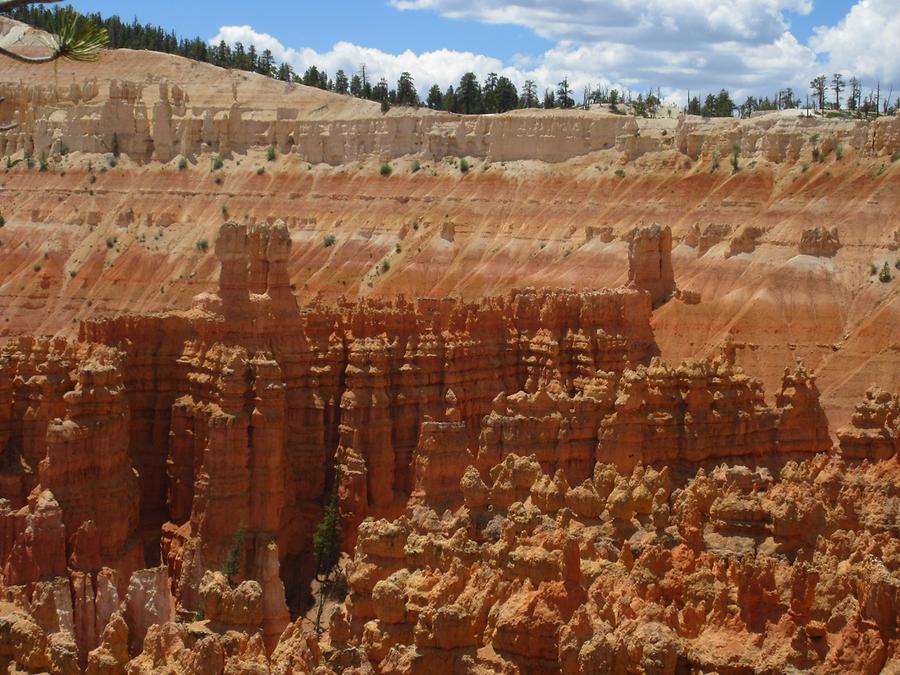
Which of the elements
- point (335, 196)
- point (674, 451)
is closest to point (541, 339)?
point (674, 451)

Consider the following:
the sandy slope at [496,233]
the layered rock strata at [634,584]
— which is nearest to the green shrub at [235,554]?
the layered rock strata at [634,584]

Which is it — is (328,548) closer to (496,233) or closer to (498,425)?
(498,425)

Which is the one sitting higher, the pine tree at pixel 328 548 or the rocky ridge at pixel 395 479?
the rocky ridge at pixel 395 479

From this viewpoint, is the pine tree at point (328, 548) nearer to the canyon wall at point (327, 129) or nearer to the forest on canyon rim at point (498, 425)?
the forest on canyon rim at point (498, 425)

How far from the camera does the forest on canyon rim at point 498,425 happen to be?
800 inches

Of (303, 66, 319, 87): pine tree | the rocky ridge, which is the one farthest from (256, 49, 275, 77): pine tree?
the rocky ridge

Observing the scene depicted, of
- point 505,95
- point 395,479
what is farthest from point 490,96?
point 395,479

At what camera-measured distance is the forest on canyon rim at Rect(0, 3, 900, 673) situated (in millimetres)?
20328

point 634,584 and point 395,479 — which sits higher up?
point 634,584

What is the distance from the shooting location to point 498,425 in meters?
35.3

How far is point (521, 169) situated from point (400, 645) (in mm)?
70710

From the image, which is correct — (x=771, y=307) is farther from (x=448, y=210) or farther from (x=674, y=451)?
(x=448, y=210)

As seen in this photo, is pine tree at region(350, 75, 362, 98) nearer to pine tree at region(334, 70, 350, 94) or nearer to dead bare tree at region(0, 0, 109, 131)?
pine tree at region(334, 70, 350, 94)

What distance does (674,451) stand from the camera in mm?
37375
